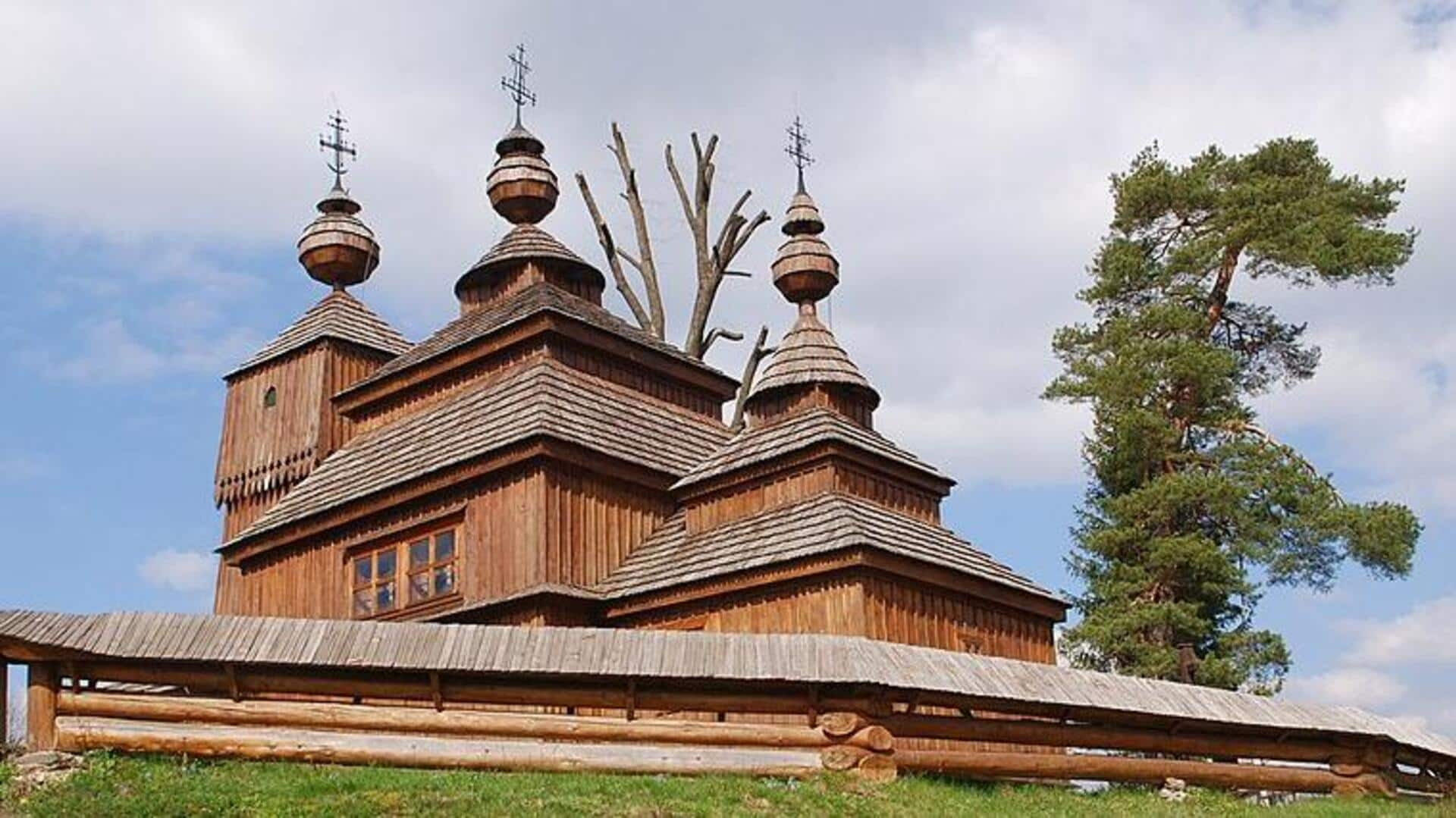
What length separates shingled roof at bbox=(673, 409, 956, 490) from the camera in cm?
2062

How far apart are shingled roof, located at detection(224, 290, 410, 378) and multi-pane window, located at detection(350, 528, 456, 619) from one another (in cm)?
557

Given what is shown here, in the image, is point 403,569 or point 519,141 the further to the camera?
point 519,141

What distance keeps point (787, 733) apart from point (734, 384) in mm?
10935

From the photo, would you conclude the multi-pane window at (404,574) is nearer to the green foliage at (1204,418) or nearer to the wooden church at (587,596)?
the wooden church at (587,596)

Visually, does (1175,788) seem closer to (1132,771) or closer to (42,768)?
(1132,771)

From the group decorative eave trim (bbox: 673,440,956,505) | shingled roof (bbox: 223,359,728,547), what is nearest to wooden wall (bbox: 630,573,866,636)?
decorative eave trim (bbox: 673,440,956,505)

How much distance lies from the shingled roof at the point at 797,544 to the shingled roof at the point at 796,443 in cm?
62

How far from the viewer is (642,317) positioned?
122 ft

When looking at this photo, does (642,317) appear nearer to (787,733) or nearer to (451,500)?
(451,500)

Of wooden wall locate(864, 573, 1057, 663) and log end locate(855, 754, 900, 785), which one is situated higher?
wooden wall locate(864, 573, 1057, 663)

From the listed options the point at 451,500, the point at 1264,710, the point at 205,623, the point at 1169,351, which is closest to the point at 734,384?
the point at 451,500

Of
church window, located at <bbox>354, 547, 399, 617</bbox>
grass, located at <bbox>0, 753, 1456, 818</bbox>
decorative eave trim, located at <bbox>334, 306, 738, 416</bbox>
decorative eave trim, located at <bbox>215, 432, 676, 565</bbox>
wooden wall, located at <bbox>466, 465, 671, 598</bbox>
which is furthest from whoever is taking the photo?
decorative eave trim, located at <bbox>334, 306, 738, 416</bbox>

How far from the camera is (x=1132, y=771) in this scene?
57.7 ft

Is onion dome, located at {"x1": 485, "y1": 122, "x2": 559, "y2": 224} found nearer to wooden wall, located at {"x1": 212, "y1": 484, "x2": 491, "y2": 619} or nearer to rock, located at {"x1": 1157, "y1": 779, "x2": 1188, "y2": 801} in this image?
wooden wall, located at {"x1": 212, "y1": 484, "x2": 491, "y2": 619}
